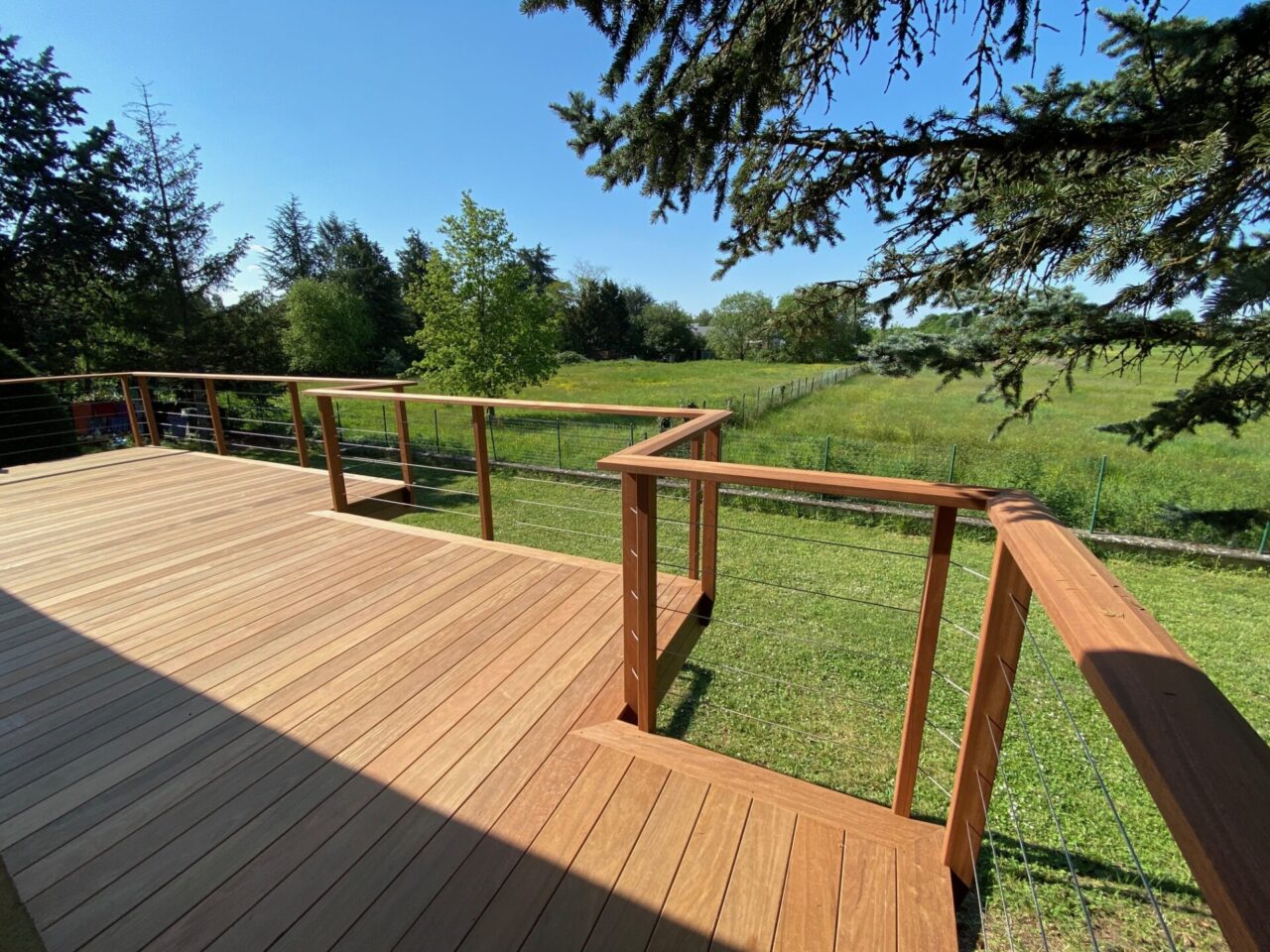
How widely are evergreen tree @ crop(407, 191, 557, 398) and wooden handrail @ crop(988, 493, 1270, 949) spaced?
12.2 meters

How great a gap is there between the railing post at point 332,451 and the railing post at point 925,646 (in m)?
3.40

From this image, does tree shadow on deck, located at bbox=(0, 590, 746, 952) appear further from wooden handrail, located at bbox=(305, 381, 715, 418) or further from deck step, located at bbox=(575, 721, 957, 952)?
wooden handrail, located at bbox=(305, 381, 715, 418)

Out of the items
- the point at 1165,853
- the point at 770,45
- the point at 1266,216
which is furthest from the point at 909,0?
the point at 1165,853

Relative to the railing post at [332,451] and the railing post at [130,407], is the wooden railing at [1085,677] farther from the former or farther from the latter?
the railing post at [130,407]

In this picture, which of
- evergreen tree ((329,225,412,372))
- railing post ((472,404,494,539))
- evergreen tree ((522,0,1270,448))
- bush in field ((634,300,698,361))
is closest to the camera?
evergreen tree ((522,0,1270,448))

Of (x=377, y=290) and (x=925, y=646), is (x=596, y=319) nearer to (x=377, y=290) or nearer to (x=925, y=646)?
(x=377, y=290)

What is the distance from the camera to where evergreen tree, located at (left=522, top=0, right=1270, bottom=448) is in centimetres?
192

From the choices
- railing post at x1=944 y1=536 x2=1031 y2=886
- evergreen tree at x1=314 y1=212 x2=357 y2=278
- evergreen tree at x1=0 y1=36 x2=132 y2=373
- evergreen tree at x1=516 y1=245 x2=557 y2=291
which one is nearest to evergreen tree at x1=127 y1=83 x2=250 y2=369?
evergreen tree at x1=0 y1=36 x2=132 y2=373

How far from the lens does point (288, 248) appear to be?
3072 centimetres

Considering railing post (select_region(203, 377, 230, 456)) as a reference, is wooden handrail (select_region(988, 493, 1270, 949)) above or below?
above

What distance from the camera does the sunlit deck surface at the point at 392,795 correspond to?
4.09 feet

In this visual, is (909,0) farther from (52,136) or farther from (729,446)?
(52,136)

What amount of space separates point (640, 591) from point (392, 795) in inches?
36.0

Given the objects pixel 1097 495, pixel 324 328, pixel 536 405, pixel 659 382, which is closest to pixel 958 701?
pixel 536 405
